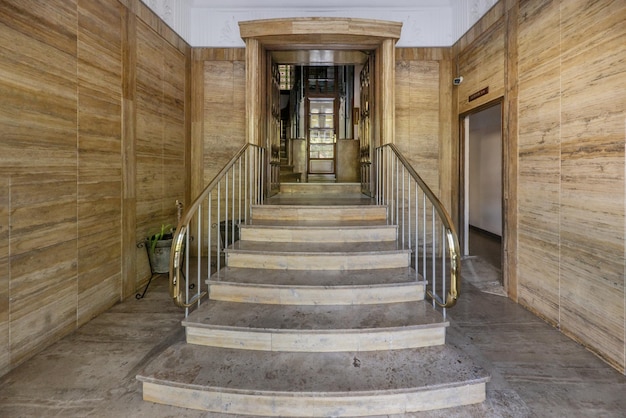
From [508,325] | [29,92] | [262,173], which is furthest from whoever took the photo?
[262,173]

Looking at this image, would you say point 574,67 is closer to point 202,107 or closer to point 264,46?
point 264,46

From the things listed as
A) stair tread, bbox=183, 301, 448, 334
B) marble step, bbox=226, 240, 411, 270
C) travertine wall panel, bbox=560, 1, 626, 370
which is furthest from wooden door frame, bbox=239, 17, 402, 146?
stair tread, bbox=183, 301, 448, 334

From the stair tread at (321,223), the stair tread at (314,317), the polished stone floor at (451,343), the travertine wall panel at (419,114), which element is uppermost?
the travertine wall panel at (419,114)

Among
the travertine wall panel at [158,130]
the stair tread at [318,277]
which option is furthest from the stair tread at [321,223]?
the travertine wall panel at [158,130]

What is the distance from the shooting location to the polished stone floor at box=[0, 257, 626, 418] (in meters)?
→ 2.00

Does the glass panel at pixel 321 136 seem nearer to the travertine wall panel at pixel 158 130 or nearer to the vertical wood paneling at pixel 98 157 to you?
the travertine wall panel at pixel 158 130

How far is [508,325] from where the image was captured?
3.11m

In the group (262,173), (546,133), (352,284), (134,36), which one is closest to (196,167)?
(262,173)

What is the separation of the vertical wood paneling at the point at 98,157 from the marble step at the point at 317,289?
4.22 ft

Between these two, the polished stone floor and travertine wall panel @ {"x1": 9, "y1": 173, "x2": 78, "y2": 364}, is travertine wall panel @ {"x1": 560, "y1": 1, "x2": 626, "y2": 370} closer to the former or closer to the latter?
the polished stone floor

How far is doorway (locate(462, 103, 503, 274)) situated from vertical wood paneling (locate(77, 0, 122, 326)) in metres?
5.37

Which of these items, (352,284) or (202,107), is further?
(202,107)

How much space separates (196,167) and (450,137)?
400 centimetres

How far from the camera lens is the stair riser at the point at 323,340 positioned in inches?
91.9
